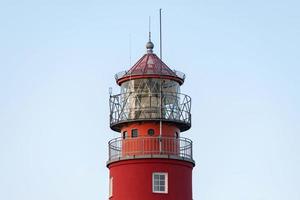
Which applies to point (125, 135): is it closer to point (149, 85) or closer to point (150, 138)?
point (150, 138)

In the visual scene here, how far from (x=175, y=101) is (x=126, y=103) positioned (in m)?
2.60

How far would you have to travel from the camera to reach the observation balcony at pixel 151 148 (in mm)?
52062

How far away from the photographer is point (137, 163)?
52.1 metres

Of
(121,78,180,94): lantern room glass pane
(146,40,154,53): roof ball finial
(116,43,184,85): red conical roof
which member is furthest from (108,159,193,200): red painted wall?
(146,40,154,53): roof ball finial

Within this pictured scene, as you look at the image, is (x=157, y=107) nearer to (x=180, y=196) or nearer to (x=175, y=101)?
(x=175, y=101)

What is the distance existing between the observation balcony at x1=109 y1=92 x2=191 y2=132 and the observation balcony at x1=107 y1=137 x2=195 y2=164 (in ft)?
2.89

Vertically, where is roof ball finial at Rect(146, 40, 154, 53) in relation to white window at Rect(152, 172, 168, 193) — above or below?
above

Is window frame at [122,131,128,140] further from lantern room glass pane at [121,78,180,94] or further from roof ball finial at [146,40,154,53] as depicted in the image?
roof ball finial at [146,40,154,53]

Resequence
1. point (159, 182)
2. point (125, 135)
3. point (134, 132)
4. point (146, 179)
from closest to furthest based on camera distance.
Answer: point (146, 179), point (159, 182), point (134, 132), point (125, 135)

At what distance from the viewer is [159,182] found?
51.9m

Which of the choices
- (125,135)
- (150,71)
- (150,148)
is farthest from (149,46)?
(150,148)

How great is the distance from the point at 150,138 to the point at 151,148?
0.52 m

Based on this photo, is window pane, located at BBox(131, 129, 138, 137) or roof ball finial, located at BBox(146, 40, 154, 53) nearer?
window pane, located at BBox(131, 129, 138, 137)

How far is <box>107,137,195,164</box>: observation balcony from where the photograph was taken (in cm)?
5206
